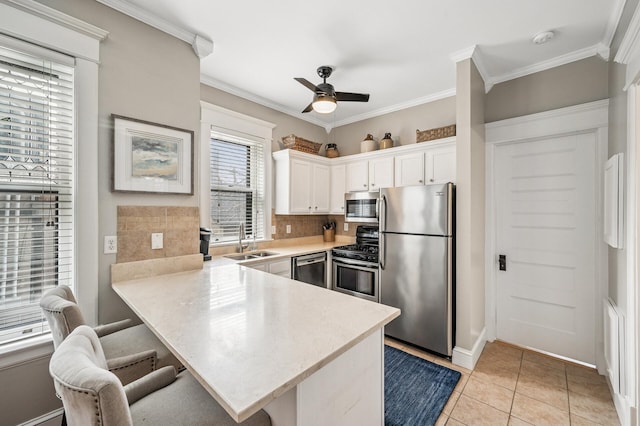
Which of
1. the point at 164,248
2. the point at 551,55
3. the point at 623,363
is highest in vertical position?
the point at 551,55

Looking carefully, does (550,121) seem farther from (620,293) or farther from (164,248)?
(164,248)

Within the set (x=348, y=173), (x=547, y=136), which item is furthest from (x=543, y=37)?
(x=348, y=173)

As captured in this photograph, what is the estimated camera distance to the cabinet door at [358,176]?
3855mm

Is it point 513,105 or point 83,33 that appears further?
point 513,105

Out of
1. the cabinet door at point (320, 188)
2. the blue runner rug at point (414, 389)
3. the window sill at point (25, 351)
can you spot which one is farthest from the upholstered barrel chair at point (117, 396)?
the cabinet door at point (320, 188)

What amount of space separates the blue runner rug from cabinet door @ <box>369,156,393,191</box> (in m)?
2.04

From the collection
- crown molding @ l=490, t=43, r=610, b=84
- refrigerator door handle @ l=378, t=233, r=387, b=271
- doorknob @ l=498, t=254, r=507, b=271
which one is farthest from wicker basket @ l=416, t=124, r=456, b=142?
doorknob @ l=498, t=254, r=507, b=271

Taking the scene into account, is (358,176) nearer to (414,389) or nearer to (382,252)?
(382,252)

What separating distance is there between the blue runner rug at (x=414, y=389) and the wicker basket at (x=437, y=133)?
2.42 m

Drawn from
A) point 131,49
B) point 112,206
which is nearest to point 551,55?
point 131,49

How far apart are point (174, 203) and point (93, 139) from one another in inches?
26.0

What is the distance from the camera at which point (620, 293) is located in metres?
1.92

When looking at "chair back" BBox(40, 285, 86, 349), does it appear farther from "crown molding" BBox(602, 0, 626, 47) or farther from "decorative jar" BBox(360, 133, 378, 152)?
"crown molding" BBox(602, 0, 626, 47)

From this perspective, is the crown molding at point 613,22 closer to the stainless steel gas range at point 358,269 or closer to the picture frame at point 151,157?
the stainless steel gas range at point 358,269
